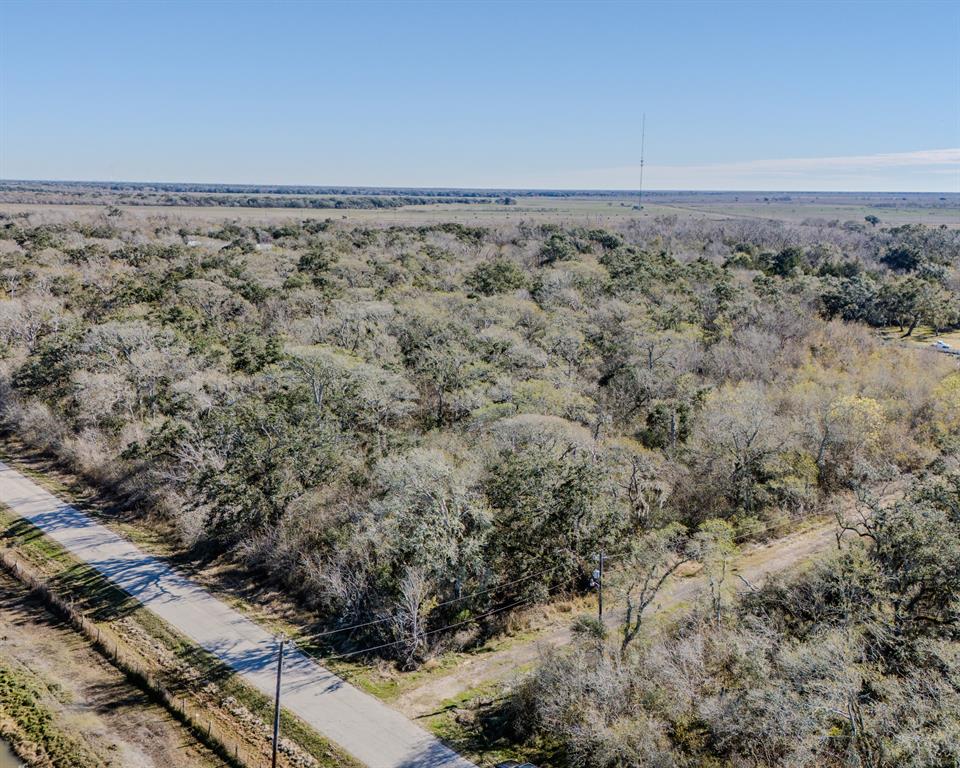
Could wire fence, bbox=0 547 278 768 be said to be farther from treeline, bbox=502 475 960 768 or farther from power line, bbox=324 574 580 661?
treeline, bbox=502 475 960 768

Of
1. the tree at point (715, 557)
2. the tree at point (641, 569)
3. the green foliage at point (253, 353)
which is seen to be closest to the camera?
the tree at point (715, 557)

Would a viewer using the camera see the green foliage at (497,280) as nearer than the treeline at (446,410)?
No

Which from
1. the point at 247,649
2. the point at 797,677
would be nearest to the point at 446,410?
the point at 247,649

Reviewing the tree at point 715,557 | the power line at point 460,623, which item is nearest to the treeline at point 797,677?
the tree at point 715,557

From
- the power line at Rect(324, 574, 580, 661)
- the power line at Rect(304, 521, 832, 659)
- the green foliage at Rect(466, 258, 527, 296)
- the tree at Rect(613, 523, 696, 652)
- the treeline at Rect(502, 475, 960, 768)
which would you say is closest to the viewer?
the treeline at Rect(502, 475, 960, 768)

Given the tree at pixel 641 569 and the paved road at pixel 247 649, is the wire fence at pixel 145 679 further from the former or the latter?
the tree at pixel 641 569

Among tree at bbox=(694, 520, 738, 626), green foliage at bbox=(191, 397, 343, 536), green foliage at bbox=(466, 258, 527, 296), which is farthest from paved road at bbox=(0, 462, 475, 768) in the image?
green foliage at bbox=(466, 258, 527, 296)

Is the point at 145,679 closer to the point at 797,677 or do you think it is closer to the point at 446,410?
the point at 446,410
